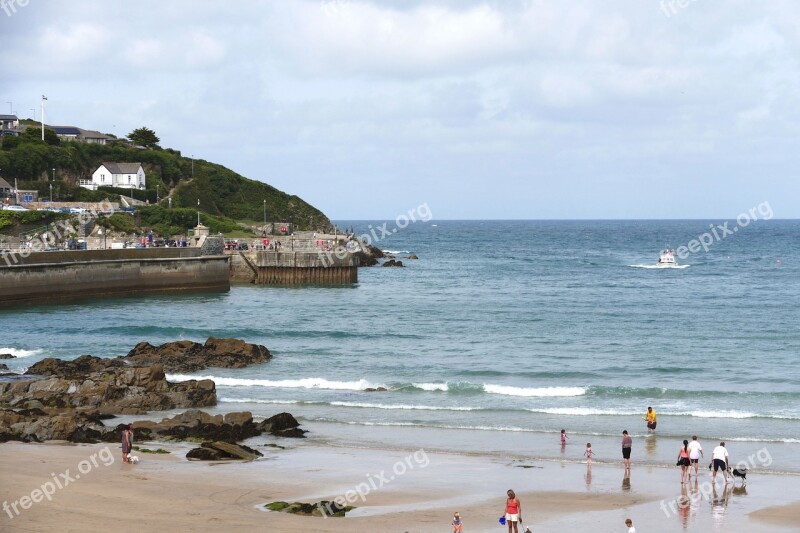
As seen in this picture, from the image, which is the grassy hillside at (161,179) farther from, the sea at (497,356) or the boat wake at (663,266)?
the boat wake at (663,266)

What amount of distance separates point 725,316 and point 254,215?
7650 cm

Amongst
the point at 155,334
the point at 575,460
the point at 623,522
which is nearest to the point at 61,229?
the point at 155,334

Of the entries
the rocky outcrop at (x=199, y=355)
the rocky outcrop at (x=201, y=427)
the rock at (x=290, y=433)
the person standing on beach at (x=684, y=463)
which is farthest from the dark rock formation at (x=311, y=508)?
the rocky outcrop at (x=199, y=355)

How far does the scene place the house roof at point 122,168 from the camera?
363ft

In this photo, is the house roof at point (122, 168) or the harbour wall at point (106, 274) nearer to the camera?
the harbour wall at point (106, 274)

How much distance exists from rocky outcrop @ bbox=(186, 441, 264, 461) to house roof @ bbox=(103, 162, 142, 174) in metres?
91.0

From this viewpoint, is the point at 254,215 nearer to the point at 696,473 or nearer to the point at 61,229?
the point at 61,229

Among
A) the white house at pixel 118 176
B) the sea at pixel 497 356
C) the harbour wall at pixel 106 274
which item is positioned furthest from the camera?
the white house at pixel 118 176

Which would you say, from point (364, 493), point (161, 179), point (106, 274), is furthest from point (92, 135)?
point (364, 493)

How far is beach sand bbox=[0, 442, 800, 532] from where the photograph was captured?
754 inches

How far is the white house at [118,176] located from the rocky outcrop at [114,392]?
3168 inches

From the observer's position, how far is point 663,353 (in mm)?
42594

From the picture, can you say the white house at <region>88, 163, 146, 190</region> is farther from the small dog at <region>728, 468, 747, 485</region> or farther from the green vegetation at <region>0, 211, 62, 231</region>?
the small dog at <region>728, 468, 747, 485</region>

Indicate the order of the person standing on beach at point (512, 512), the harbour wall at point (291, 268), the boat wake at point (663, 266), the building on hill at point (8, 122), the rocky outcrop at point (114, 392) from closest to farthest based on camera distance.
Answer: the person standing on beach at point (512, 512), the rocky outcrop at point (114, 392), the harbour wall at point (291, 268), the boat wake at point (663, 266), the building on hill at point (8, 122)
